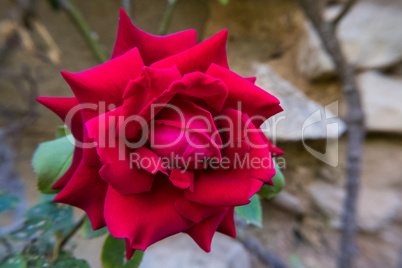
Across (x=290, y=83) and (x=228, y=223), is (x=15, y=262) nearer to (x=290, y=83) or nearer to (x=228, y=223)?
(x=228, y=223)

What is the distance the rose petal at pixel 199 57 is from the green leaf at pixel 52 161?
144 millimetres

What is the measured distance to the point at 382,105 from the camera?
0.98 meters

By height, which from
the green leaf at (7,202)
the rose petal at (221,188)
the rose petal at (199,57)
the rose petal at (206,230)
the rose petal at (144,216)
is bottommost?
the green leaf at (7,202)

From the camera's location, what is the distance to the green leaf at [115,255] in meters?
0.28

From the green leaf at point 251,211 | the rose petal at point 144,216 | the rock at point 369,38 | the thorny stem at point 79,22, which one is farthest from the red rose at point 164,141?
the rock at point 369,38

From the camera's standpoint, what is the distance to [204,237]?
203 mm

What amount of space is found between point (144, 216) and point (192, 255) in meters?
0.74

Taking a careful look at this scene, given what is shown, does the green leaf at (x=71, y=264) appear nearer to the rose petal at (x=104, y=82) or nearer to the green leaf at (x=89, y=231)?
the green leaf at (x=89, y=231)

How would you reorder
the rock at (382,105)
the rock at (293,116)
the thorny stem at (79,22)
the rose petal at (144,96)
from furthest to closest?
the rock at (382,105), the thorny stem at (79,22), the rock at (293,116), the rose petal at (144,96)

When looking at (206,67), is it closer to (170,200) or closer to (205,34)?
(170,200)

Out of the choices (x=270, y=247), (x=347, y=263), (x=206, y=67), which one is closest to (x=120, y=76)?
(x=206, y=67)

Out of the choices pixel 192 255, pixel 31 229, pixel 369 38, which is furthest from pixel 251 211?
pixel 369 38

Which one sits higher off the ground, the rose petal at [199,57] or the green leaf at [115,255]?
the rose petal at [199,57]

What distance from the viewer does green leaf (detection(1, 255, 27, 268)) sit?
0.28 meters
